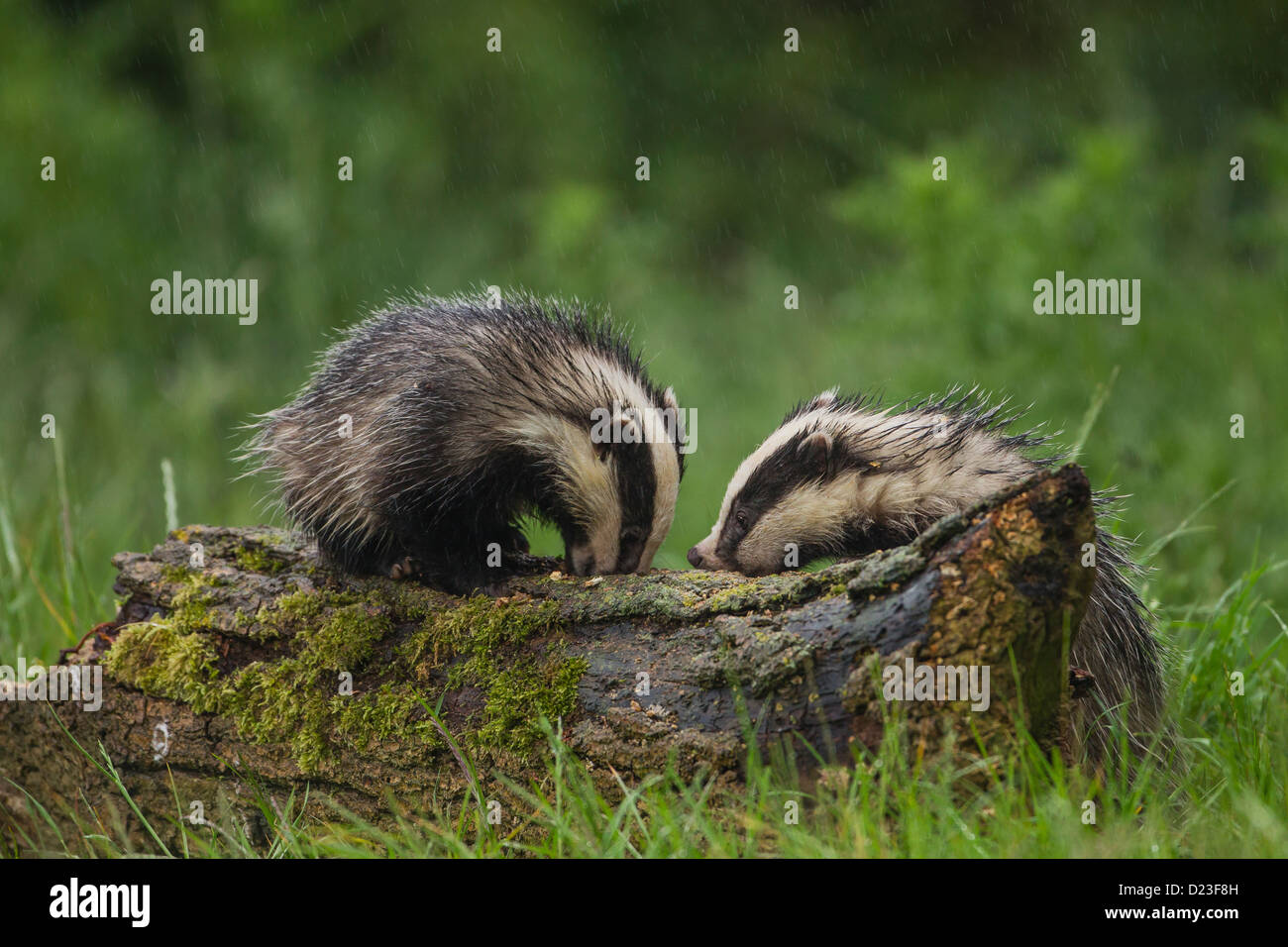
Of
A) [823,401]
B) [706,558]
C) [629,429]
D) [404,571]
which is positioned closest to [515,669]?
[404,571]

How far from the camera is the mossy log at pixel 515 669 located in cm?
377

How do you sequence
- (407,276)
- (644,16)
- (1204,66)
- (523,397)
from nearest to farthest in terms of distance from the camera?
(523,397) < (407,276) < (1204,66) < (644,16)

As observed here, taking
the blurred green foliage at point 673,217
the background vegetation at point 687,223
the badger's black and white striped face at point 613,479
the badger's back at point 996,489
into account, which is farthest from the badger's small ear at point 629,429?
the blurred green foliage at point 673,217

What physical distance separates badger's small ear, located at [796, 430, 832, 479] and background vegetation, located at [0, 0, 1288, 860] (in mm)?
1653

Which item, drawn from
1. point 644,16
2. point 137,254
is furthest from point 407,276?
point 644,16

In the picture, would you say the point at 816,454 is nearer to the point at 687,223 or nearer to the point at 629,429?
the point at 629,429

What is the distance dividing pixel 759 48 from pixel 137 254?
25.3ft

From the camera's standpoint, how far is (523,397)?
536 cm

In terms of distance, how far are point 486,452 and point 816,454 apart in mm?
1420

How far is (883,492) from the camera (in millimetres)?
5383

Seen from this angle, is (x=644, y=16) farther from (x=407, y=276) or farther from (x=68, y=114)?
(x=68, y=114)

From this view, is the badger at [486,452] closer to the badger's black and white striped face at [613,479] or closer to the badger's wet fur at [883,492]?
the badger's black and white striped face at [613,479]

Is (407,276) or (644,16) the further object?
(644,16)

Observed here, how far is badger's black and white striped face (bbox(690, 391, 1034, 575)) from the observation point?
5285 mm
